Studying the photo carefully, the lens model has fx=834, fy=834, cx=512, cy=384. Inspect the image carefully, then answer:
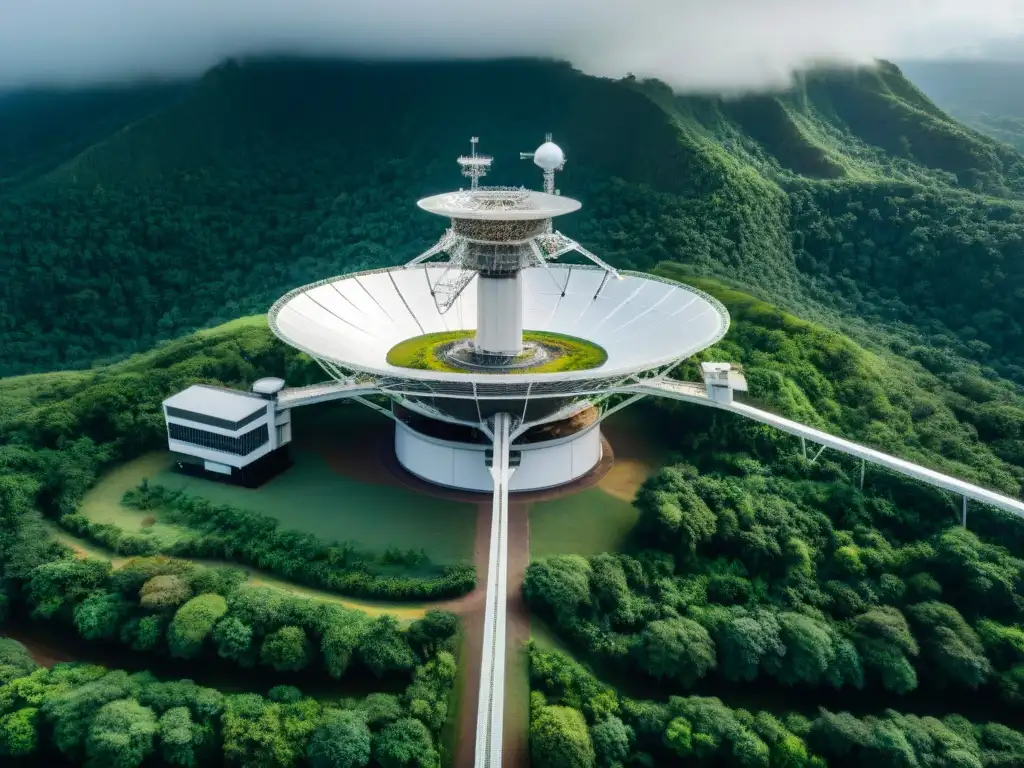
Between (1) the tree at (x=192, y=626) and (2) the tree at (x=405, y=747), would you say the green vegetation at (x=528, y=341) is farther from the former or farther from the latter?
(2) the tree at (x=405, y=747)

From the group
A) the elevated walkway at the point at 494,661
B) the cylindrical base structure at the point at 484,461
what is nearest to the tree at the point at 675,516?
the cylindrical base structure at the point at 484,461

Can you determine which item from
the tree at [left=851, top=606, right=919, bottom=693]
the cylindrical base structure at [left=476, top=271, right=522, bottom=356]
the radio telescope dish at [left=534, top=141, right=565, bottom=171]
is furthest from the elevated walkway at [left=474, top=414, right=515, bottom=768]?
the radio telescope dish at [left=534, top=141, right=565, bottom=171]

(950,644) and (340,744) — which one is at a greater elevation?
(950,644)

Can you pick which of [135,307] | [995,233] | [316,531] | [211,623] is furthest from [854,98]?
[211,623]

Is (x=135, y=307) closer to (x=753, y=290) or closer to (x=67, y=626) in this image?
(x=67, y=626)

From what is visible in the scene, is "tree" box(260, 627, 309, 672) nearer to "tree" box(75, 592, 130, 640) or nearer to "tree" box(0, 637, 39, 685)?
"tree" box(75, 592, 130, 640)

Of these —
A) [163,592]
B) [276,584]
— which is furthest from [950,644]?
[163,592]

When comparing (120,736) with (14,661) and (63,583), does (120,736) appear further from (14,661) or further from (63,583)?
(63,583)
